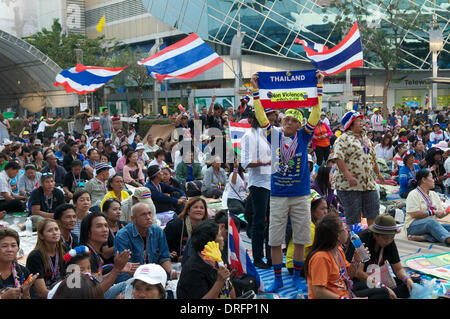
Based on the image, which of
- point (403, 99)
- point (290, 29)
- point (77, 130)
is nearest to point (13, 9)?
point (290, 29)

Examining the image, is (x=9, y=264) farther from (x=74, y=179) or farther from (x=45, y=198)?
(x=74, y=179)

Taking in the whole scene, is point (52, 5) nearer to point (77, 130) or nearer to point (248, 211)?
point (77, 130)

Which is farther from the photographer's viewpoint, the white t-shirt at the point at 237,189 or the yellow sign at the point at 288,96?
the white t-shirt at the point at 237,189

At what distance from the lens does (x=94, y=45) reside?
4166 centimetres

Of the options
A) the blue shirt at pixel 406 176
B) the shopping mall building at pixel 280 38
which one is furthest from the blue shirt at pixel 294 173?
the shopping mall building at pixel 280 38

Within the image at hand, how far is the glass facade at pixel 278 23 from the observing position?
130 ft

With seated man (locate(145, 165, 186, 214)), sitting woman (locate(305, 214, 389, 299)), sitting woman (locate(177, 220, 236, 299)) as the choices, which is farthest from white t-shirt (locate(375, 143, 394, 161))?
sitting woman (locate(177, 220, 236, 299))

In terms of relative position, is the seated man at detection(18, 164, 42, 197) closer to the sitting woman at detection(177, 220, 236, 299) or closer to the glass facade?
the sitting woman at detection(177, 220, 236, 299)

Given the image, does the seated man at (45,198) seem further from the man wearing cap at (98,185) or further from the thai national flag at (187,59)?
the thai national flag at (187,59)

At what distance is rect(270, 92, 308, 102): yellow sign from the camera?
18.2 feet

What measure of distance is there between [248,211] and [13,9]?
58.7m

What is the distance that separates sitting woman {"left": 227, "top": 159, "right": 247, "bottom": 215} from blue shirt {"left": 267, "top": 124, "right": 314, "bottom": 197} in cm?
274

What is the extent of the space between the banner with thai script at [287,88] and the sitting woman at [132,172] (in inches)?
174

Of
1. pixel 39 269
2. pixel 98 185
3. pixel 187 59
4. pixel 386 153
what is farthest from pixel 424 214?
pixel 187 59
